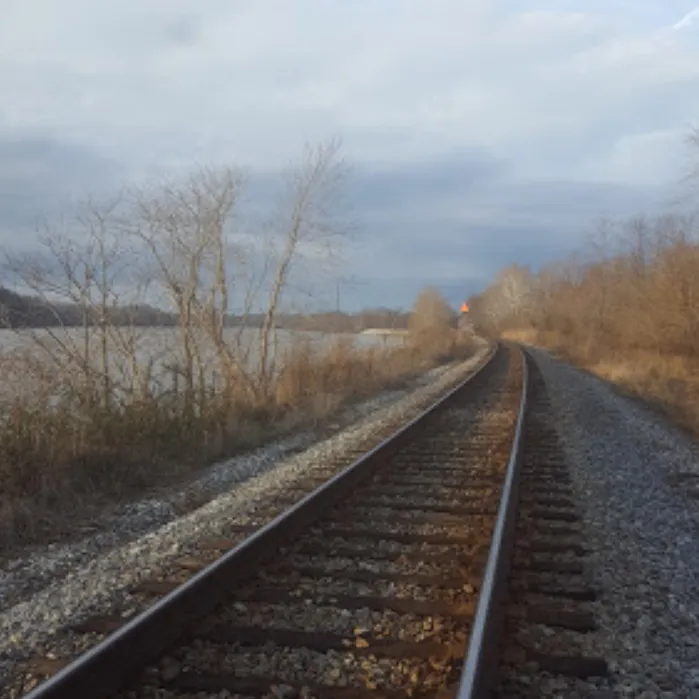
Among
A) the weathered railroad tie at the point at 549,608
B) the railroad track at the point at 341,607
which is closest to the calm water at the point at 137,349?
the railroad track at the point at 341,607

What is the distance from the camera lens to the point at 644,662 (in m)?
4.41

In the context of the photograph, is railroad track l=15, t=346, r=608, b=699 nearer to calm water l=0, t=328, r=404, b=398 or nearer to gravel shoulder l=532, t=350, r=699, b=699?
gravel shoulder l=532, t=350, r=699, b=699

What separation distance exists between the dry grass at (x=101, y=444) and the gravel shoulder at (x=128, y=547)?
0.46 metres

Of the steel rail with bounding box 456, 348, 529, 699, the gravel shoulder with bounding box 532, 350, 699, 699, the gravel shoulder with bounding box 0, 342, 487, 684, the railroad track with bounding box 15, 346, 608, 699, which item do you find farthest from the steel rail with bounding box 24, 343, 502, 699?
the gravel shoulder with bounding box 532, 350, 699, 699

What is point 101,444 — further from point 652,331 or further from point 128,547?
point 652,331

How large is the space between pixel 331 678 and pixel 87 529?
169 inches

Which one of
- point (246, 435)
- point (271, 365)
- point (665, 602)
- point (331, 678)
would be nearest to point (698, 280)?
point (271, 365)

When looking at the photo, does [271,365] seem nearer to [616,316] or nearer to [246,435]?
[246,435]

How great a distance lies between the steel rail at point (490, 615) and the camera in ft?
12.5

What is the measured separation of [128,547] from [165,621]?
2.40m

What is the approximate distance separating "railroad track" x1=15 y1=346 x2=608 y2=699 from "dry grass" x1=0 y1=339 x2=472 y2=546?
230 centimetres

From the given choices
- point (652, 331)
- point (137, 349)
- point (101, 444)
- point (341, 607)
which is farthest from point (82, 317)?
point (652, 331)

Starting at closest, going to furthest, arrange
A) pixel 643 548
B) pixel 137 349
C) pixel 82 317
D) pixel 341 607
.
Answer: pixel 341 607
pixel 643 548
pixel 82 317
pixel 137 349

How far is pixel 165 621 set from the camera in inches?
178
